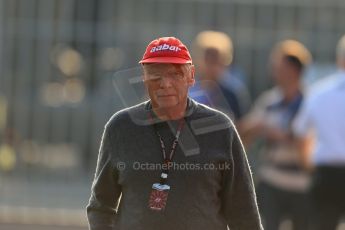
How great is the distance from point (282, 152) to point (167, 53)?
3.85m

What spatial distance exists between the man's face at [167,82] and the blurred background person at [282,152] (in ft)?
12.3

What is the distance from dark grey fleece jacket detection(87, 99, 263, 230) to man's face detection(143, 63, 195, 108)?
0.10 m

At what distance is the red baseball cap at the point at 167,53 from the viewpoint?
472cm

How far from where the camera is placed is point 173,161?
4.73 metres

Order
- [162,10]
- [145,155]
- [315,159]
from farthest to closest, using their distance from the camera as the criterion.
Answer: [162,10] → [315,159] → [145,155]

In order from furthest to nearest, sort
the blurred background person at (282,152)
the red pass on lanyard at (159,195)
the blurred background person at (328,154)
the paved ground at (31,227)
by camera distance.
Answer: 1. the paved ground at (31,227)
2. the blurred background person at (282,152)
3. the blurred background person at (328,154)
4. the red pass on lanyard at (159,195)

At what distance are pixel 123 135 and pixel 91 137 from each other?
5.81m

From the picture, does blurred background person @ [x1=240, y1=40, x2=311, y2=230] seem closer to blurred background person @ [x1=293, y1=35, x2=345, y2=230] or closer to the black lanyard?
blurred background person @ [x1=293, y1=35, x2=345, y2=230]

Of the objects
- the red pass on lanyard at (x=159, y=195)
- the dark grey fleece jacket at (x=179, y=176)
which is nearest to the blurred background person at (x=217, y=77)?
the dark grey fleece jacket at (x=179, y=176)

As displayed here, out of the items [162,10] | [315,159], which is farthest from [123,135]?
[162,10]

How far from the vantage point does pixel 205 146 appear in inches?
188

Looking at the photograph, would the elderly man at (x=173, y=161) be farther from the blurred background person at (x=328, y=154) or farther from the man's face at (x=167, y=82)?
the blurred background person at (x=328, y=154)

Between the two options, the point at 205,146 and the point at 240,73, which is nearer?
the point at 205,146

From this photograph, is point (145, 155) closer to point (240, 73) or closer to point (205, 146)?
point (205, 146)
